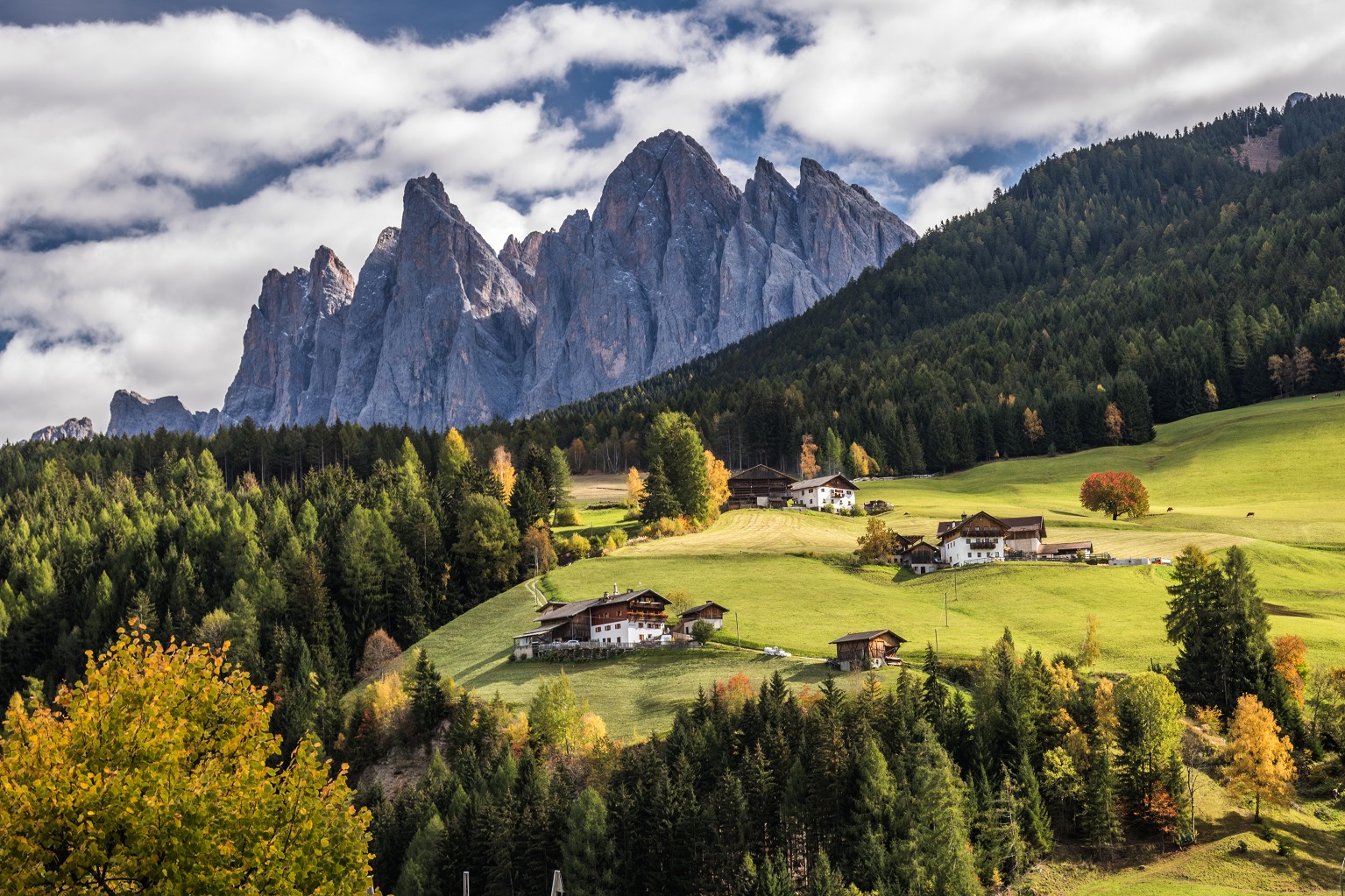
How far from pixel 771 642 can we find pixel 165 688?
72.7 m

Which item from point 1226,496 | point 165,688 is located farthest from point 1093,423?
point 165,688

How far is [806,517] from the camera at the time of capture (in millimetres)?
143375

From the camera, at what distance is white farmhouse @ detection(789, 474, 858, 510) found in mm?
150875

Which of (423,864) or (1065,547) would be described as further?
(1065,547)

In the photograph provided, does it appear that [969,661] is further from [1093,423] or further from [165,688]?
[1093,423]

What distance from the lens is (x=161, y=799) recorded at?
56.5 ft

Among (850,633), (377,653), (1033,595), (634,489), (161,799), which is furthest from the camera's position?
(634,489)

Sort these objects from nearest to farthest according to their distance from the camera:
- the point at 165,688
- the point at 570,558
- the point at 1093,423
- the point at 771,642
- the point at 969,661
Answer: the point at 165,688 < the point at 969,661 < the point at 771,642 < the point at 570,558 < the point at 1093,423

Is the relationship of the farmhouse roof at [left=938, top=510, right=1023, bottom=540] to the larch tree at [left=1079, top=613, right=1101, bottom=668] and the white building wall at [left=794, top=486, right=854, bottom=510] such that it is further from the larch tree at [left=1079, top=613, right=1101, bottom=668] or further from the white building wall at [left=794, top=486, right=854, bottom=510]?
the white building wall at [left=794, top=486, right=854, bottom=510]

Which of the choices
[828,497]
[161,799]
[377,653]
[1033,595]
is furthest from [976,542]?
[161,799]

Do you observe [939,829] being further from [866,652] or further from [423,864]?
[423,864]

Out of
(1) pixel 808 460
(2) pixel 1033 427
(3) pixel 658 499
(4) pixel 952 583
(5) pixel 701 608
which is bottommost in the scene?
(4) pixel 952 583

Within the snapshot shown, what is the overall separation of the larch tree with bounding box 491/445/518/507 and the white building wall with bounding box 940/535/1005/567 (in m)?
61.1

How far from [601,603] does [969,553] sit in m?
38.7
